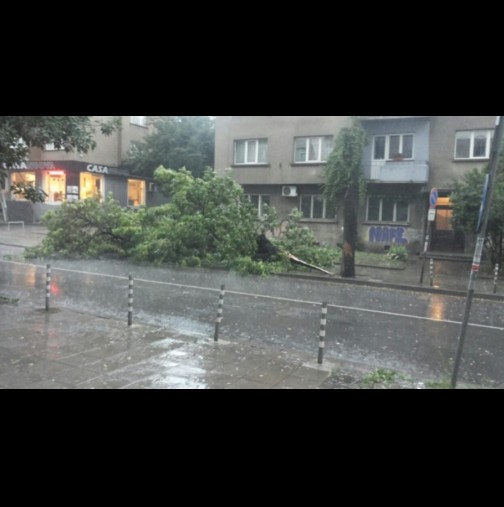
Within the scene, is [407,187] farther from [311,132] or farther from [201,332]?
[201,332]

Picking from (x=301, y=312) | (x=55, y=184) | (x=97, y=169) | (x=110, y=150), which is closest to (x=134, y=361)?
(x=301, y=312)

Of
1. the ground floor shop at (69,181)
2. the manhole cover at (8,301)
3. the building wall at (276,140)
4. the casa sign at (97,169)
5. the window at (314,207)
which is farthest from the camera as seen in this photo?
the casa sign at (97,169)

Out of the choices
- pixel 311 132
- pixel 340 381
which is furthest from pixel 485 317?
pixel 311 132

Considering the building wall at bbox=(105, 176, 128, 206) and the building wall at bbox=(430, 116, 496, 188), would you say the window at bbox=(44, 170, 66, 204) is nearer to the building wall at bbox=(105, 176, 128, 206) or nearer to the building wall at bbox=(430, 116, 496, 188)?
the building wall at bbox=(105, 176, 128, 206)

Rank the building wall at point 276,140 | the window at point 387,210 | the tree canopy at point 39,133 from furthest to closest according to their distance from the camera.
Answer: the building wall at point 276,140
the window at point 387,210
the tree canopy at point 39,133

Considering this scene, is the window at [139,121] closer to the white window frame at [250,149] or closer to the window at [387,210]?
the white window frame at [250,149]

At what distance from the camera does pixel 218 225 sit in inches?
744

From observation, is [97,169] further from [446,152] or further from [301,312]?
[301,312]

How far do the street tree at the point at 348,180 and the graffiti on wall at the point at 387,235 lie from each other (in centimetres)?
267

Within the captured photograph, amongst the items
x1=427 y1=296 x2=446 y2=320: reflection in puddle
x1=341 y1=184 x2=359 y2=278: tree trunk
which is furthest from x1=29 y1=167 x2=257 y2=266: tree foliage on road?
x1=427 y1=296 x2=446 y2=320: reflection in puddle

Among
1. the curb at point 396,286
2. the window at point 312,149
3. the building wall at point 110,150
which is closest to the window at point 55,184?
the building wall at point 110,150

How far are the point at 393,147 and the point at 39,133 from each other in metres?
19.5

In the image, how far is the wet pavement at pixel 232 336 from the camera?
6949 millimetres
